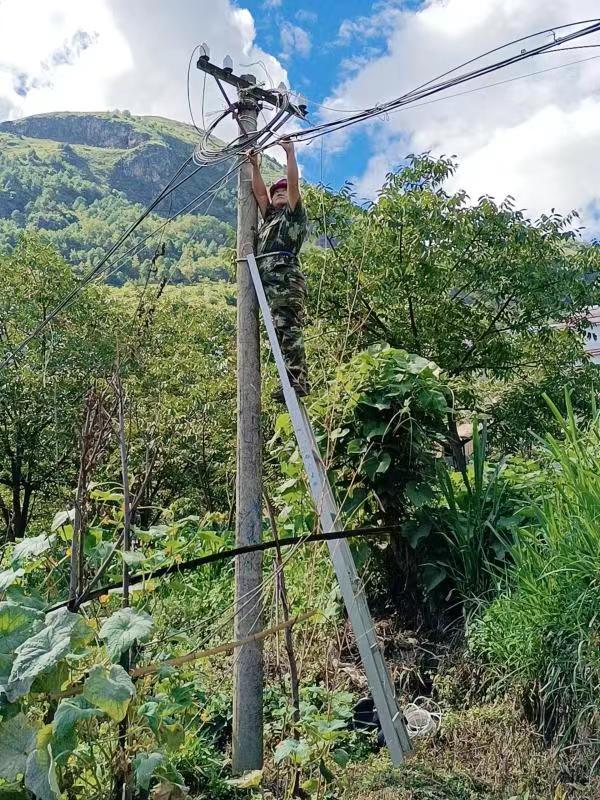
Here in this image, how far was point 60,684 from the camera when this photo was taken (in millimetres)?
1977

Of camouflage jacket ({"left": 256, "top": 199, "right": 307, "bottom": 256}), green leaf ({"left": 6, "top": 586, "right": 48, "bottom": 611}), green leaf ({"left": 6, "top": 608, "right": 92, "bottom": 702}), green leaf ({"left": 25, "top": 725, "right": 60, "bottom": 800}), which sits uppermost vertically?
camouflage jacket ({"left": 256, "top": 199, "right": 307, "bottom": 256})

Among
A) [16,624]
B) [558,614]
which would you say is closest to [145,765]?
[16,624]

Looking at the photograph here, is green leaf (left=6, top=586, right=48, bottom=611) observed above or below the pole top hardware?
below

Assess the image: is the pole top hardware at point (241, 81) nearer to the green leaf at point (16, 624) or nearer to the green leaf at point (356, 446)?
the green leaf at point (356, 446)

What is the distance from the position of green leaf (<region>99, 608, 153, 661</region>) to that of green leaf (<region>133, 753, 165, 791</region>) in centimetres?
30

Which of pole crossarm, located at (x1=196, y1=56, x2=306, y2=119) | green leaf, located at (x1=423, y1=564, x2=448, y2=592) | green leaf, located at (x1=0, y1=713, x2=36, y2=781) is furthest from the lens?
green leaf, located at (x1=423, y1=564, x2=448, y2=592)

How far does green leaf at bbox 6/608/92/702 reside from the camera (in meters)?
1.78

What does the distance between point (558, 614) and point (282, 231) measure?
2.29 m

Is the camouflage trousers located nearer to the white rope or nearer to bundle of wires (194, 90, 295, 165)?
bundle of wires (194, 90, 295, 165)

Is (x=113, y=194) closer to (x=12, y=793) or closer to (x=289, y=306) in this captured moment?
(x=289, y=306)

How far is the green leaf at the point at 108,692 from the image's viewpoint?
1.72 meters

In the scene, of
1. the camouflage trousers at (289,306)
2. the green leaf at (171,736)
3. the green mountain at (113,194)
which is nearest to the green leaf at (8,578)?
the green leaf at (171,736)

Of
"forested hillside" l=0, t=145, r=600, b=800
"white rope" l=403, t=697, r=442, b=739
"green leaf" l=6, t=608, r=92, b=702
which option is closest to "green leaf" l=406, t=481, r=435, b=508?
"forested hillside" l=0, t=145, r=600, b=800

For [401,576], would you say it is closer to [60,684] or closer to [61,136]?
[60,684]
